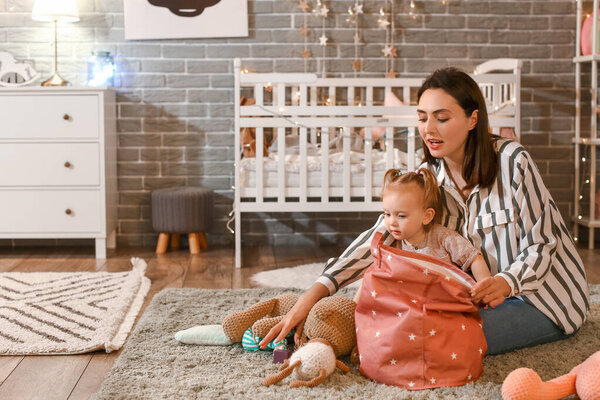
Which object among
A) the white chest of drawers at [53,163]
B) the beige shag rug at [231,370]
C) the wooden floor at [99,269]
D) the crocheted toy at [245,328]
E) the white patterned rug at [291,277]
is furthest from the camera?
the white chest of drawers at [53,163]

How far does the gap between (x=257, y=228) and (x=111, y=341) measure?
5.93 ft

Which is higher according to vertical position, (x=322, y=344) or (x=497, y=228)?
(x=497, y=228)

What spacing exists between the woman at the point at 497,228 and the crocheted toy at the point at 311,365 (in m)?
0.08

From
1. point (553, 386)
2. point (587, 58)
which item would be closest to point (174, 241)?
point (587, 58)

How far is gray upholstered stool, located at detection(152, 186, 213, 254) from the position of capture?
3.40 m

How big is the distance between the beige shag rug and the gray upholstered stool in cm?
125

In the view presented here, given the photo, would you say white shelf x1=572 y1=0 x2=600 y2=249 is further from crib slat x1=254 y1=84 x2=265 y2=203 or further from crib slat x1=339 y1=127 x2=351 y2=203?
crib slat x1=254 y1=84 x2=265 y2=203

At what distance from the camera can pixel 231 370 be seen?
5.63 ft

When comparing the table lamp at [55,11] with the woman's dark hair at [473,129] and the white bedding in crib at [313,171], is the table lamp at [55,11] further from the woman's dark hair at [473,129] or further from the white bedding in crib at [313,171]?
the woman's dark hair at [473,129]

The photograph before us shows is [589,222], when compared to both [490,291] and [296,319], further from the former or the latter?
[296,319]

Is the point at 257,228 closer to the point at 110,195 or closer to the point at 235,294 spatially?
the point at 110,195

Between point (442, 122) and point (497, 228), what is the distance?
0.98 feet

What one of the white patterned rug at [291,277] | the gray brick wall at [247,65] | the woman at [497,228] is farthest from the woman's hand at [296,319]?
the gray brick wall at [247,65]

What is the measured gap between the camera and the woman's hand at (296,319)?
1.71 m
